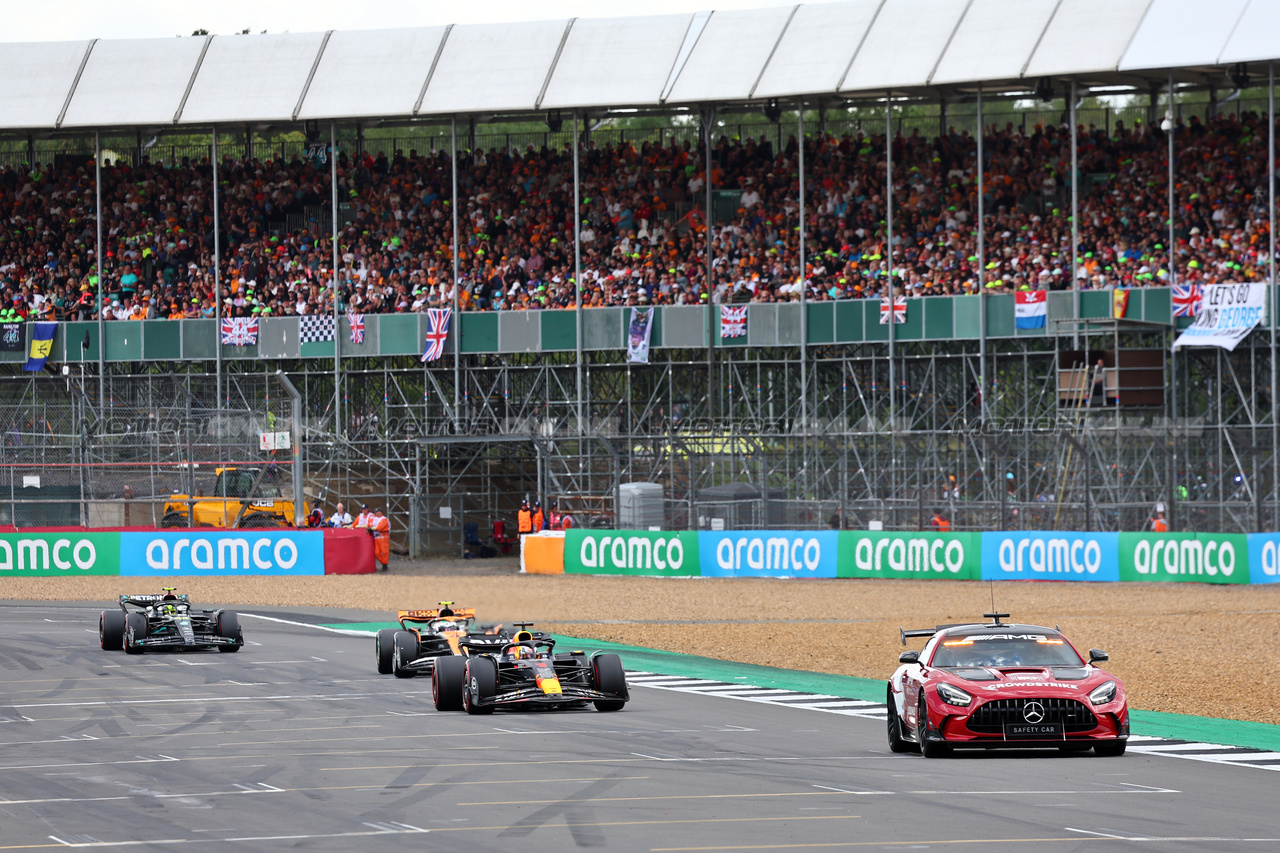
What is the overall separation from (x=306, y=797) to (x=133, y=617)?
1478 cm

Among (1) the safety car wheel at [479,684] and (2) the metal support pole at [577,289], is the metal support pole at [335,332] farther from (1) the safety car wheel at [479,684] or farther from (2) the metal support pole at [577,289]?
(1) the safety car wheel at [479,684]

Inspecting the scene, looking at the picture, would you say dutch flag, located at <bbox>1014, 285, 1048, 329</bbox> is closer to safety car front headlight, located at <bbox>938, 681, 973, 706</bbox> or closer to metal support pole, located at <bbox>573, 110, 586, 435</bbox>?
metal support pole, located at <bbox>573, 110, 586, 435</bbox>

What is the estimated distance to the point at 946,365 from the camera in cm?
4703

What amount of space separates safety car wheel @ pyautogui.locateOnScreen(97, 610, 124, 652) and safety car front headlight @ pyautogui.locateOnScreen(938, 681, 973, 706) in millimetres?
16253

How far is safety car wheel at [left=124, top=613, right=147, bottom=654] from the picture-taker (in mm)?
26734

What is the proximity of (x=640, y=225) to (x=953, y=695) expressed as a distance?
37.2 m

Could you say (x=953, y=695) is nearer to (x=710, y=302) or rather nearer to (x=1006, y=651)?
(x=1006, y=651)

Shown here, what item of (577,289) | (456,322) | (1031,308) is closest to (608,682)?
(1031,308)

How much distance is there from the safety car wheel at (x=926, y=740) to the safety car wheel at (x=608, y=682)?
16.0ft

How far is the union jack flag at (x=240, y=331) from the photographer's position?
51.3m

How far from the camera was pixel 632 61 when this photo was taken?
49188 mm

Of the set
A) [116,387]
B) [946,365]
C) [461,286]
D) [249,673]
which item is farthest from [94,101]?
[249,673]

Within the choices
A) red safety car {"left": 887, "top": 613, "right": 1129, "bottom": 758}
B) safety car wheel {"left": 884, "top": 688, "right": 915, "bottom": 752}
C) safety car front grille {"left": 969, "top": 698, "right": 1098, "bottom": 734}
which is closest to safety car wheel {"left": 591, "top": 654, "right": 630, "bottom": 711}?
safety car wheel {"left": 884, "top": 688, "right": 915, "bottom": 752}

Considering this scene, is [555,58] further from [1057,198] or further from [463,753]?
[463,753]
